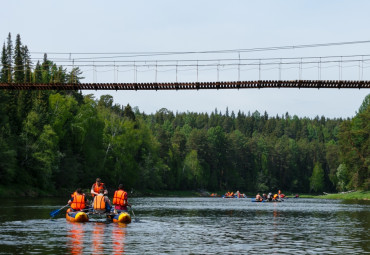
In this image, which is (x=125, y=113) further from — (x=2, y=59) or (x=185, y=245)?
(x=185, y=245)

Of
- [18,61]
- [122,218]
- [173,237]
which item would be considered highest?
[18,61]

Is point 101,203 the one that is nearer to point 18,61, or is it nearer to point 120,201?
point 120,201

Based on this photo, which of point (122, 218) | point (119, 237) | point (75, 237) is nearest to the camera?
point (75, 237)

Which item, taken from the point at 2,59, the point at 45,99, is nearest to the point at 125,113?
the point at 2,59

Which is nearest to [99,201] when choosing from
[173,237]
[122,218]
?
[122,218]

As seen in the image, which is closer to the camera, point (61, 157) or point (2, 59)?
point (61, 157)

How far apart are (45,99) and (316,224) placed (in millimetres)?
61818

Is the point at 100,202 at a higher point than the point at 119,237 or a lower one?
higher

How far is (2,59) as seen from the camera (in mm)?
123812

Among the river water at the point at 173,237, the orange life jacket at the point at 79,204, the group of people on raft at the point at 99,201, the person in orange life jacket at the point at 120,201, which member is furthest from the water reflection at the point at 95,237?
the person in orange life jacket at the point at 120,201

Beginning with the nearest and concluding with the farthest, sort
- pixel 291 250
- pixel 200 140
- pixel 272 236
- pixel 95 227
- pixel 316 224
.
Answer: pixel 291 250, pixel 272 236, pixel 95 227, pixel 316 224, pixel 200 140

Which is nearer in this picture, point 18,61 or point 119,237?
point 119,237

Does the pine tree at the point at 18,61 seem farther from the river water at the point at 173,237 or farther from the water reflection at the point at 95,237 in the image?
the water reflection at the point at 95,237

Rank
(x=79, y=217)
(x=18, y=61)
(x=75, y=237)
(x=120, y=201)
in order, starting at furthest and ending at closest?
(x=18, y=61)
(x=120, y=201)
(x=79, y=217)
(x=75, y=237)
